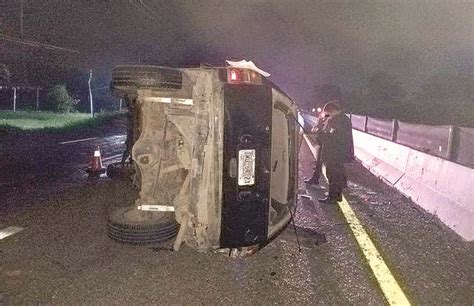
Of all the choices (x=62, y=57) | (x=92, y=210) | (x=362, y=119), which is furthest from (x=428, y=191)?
(x=62, y=57)

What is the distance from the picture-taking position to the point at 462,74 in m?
60.7

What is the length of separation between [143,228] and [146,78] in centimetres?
163

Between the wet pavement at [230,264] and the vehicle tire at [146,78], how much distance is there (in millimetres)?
1727

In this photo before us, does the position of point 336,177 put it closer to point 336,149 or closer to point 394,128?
point 336,149

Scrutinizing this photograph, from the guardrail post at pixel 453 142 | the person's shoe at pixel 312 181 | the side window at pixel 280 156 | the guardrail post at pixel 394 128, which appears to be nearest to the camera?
the side window at pixel 280 156

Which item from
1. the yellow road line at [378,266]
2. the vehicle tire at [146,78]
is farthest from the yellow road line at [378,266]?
the vehicle tire at [146,78]

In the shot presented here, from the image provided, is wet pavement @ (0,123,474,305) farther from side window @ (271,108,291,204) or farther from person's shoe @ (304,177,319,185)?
person's shoe @ (304,177,319,185)

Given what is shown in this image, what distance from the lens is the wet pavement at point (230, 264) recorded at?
3.21m

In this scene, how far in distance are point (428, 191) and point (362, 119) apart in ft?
53.1

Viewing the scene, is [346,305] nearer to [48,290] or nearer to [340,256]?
[340,256]

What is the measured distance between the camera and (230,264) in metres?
3.88

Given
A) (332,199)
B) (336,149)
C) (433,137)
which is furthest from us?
(433,137)

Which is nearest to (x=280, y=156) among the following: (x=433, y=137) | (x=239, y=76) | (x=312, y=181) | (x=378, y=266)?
(x=239, y=76)

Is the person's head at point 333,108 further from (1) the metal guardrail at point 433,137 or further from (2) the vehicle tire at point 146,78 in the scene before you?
(2) the vehicle tire at point 146,78
